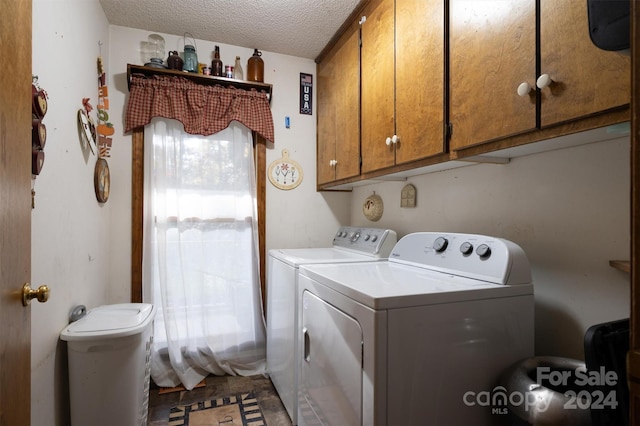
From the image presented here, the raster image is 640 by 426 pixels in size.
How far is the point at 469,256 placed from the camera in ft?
4.07

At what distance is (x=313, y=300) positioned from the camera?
140cm

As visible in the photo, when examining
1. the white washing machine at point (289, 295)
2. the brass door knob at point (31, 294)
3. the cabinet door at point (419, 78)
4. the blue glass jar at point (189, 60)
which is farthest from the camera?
the blue glass jar at point (189, 60)

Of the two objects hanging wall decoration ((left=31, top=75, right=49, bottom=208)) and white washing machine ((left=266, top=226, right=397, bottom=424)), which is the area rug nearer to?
white washing machine ((left=266, top=226, right=397, bottom=424))

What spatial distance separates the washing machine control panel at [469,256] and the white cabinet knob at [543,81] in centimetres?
54

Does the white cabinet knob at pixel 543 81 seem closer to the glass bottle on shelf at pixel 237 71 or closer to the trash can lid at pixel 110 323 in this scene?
the trash can lid at pixel 110 323

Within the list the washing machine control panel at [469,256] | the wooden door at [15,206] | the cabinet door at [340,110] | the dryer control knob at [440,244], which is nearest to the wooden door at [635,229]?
the washing machine control panel at [469,256]

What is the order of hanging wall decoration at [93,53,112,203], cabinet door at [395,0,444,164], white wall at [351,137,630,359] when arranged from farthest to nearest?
hanging wall decoration at [93,53,112,203] < cabinet door at [395,0,444,164] < white wall at [351,137,630,359]

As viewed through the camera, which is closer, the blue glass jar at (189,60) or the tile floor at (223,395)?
the tile floor at (223,395)

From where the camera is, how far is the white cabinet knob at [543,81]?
88 centimetres

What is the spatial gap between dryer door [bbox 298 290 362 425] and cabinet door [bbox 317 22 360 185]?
0.99m

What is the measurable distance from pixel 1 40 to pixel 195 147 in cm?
156

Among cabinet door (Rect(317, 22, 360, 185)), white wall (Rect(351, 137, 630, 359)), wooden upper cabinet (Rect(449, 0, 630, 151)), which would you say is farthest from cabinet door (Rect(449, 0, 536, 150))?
cabinet door (Rect(317, 22, 360, 185))

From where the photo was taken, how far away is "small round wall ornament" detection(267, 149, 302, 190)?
2541 millimetres

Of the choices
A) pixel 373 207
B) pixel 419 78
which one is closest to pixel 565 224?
pixel 419 78
